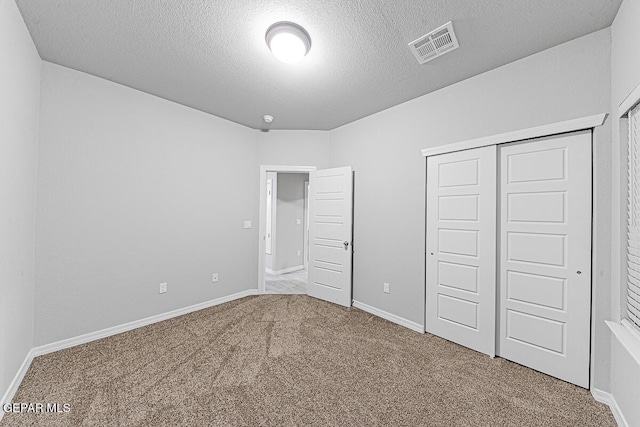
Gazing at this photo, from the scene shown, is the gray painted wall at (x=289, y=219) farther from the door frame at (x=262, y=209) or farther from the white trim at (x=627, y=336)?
the white trim at (x=627, y=336)

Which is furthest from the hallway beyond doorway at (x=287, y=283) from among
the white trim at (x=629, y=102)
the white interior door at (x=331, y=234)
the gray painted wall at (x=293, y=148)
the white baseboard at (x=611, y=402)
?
the white trim at (x=629, y=102)

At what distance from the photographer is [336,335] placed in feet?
9.58

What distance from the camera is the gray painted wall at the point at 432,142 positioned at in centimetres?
197

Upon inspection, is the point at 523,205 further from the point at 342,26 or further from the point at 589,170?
the point at 342,26

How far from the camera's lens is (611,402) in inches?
73.0

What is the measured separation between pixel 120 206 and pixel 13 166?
1.05 m

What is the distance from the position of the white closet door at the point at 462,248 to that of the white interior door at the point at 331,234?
1.19 meters

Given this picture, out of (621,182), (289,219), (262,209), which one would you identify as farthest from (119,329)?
(621,182)

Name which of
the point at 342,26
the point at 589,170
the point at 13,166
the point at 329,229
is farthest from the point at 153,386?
the point at 589,170

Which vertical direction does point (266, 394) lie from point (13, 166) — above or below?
below

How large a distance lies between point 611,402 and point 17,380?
423cm

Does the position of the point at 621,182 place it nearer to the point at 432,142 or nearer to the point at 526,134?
the point at 526,134

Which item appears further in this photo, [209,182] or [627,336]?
[209,182]

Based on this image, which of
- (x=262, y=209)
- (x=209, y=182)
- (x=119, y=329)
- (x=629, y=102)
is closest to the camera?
(x=629, y=102)
